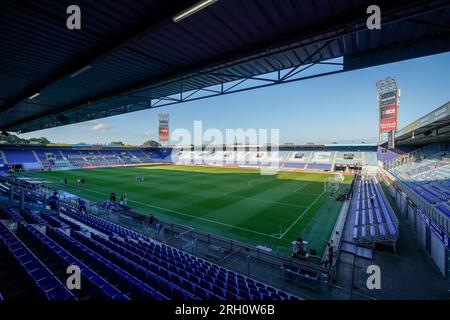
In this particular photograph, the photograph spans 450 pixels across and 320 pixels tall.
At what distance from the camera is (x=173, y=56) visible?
263 inches

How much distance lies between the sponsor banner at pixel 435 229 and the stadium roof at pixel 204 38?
6835mm

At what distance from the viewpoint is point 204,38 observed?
5664 millimetres

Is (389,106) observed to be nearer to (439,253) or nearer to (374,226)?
(374,226)

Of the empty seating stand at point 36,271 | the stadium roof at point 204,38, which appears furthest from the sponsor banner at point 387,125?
the empty seating stand at point 36,271

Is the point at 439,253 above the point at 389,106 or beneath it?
beneath

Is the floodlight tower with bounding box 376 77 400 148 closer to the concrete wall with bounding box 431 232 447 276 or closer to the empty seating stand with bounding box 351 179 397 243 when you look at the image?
the empty seating stand with bounding box 351 179 397 243

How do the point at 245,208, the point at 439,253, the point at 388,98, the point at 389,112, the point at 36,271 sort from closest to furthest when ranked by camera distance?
1. the point at 36,271
2. the point at 439,253
3. the point at 245,208
4. the point at 389,112
5. the point at 388,98

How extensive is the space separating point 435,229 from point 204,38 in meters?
11.6

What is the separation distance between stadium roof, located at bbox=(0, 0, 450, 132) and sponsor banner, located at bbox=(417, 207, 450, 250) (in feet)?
22.4

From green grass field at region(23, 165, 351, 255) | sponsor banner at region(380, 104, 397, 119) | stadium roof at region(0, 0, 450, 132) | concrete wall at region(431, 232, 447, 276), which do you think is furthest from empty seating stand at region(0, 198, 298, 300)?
sponsor banner at region(380, 104, 397, 119)

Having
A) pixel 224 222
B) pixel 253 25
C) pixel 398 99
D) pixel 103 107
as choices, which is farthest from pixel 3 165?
pixel 398 99

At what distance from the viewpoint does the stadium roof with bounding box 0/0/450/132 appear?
4422 millimetres

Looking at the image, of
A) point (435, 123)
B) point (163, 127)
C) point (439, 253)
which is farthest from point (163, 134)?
point (439, 253)
